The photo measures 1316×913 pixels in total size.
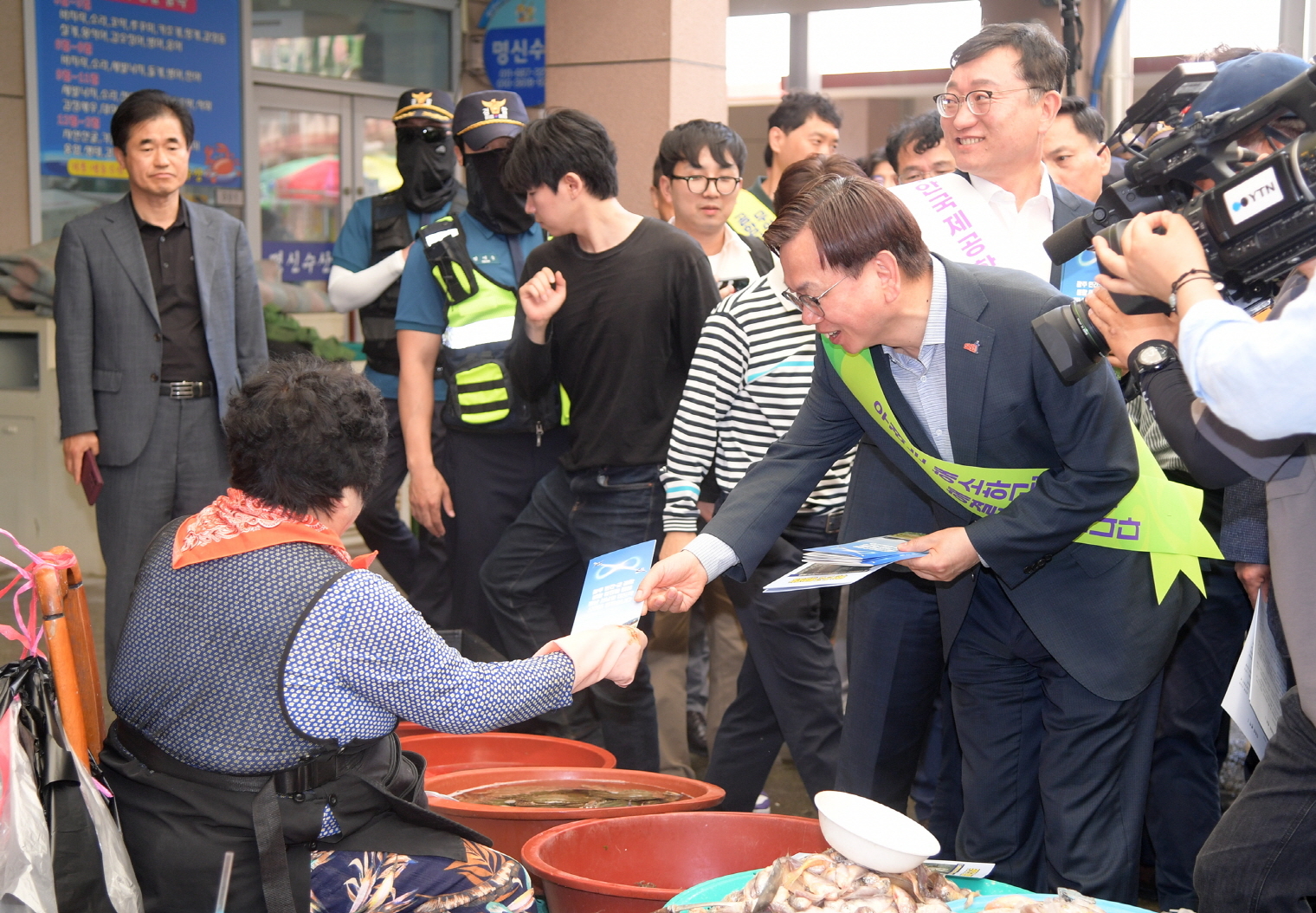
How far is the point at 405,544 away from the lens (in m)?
4.82

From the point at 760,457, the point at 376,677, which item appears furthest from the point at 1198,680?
the point at 376,677

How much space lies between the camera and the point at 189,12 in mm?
8062

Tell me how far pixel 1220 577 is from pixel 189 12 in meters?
7.33

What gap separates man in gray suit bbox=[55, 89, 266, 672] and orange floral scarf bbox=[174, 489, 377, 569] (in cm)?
213

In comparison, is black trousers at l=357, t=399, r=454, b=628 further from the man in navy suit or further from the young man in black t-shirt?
the man in navy suit

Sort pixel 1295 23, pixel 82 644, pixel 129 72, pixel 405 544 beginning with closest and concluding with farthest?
pixel 82 644
pixel 405 544
pixel 1295 23
pixel 129 72

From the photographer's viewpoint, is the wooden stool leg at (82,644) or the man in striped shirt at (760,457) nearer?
the wooden stool leg at (82,644)

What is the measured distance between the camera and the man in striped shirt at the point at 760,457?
3145 millimetres

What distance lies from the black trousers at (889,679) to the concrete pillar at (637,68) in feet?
13.5

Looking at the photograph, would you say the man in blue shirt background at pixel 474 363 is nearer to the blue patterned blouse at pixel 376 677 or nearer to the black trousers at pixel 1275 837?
the blue patterned blouse at pixel 376 677

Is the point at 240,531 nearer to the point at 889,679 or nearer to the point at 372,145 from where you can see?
the point at 889,679

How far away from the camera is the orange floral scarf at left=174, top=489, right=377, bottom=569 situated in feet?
6.59

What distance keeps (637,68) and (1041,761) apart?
4.94m

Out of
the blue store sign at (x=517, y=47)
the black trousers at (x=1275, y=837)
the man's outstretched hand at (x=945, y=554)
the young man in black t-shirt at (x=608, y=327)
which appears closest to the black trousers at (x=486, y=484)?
the young man in black t-shirt at (x=608, y=327)
